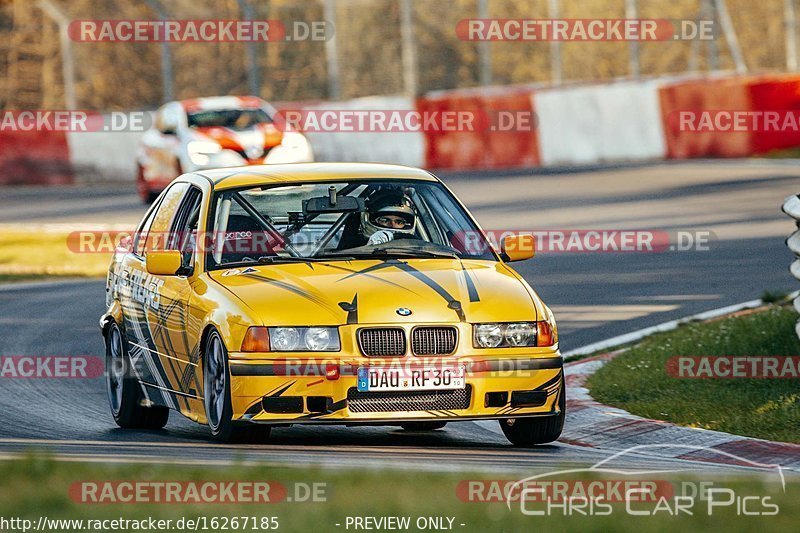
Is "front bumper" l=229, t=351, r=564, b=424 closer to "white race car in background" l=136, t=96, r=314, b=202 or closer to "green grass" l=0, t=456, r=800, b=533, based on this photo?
"green grass" l=0, t=456, r=800, b=533

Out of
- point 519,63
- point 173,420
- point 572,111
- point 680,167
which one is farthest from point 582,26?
point 173,420

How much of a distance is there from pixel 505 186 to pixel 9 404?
693 inches

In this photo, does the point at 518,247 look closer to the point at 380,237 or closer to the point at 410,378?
the point at 380,237

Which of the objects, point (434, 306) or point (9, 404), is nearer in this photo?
point (434, 306)

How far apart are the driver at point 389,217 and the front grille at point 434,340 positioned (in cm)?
121

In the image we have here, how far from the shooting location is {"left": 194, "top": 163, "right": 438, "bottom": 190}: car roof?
9883mm

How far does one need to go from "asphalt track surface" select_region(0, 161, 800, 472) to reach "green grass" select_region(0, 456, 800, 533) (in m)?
0.94

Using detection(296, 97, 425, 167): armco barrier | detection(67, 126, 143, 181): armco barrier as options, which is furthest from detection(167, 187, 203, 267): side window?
detection(67, 126, 143, 181): armco barrier

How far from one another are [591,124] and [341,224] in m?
22.4

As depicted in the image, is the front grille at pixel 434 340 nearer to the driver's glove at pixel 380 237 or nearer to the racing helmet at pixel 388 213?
the driver's glove at pixel 380 237

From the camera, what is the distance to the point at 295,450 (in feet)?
28.0

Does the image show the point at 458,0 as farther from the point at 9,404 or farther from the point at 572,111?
the point at 9,404

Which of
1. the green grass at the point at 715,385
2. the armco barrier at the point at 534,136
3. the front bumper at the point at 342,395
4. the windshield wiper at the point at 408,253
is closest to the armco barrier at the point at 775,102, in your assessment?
the armco barrier at the point at 534,136

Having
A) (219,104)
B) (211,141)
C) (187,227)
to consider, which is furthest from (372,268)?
(219,104)
